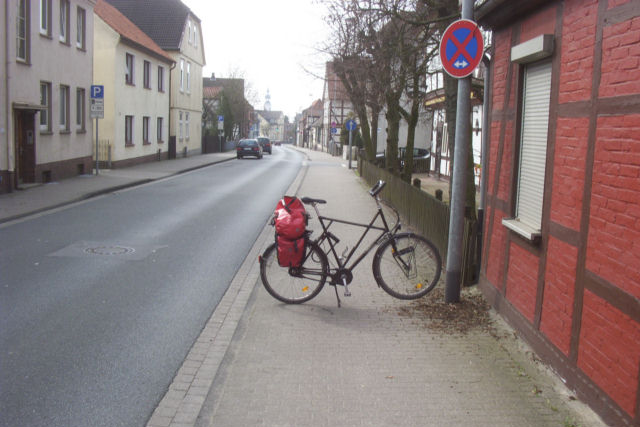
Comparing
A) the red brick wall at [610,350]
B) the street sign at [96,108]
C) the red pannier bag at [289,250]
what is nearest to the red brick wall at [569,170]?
the red brick wall at [610,350]

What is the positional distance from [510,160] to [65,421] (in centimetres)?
472

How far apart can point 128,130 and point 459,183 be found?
27.0m

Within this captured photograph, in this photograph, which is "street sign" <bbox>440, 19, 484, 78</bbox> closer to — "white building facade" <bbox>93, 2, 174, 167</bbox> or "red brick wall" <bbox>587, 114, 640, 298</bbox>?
"red brick wall" <bbox>587, 114, 640, 298</bbox>

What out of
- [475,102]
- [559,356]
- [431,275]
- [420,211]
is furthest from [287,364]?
[475,102]

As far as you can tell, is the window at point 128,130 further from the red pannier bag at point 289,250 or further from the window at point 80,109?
the red pannier bag at point 289,250

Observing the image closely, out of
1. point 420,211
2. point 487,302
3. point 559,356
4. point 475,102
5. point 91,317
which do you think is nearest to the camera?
point 559,356

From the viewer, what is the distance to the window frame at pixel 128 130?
3145cm

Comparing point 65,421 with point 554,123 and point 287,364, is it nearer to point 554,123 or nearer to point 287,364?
point 287,364

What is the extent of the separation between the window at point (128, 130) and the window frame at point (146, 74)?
2981 millimetres

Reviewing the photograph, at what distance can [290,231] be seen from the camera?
7156mm

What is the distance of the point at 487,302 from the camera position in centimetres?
751

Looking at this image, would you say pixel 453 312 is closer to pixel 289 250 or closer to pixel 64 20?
pixel 289 250

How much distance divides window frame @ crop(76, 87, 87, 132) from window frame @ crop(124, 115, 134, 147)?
6.28 m

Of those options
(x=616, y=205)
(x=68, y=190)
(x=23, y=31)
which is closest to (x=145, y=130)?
(x=23, y=31)
